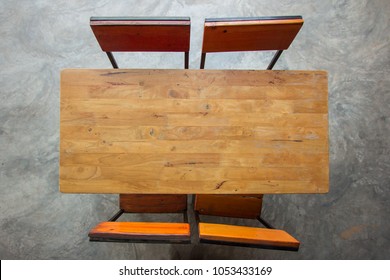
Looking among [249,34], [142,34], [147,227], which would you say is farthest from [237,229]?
[142,34]

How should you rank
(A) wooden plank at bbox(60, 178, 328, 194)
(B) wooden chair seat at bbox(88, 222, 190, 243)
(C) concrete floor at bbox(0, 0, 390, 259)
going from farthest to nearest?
(C) concrete floor at bbox(0, 0, 390, 259) → (A) wooden plank at bbox(60, 178, 328, 194) → (B) wooden chair seat at bbox(88, 222, 190, 243)

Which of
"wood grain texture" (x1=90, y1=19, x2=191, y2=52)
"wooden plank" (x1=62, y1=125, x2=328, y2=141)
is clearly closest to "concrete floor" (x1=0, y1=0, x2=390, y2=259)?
"wood grain texture" (x1=90, y1=19, x2=191, y2=52)

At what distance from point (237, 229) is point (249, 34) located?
3.15 ft

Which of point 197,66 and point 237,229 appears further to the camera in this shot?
point 197,66

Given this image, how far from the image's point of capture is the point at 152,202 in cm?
174

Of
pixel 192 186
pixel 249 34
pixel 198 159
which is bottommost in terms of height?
pixel 192 186

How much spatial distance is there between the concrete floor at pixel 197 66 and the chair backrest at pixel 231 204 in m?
0.53

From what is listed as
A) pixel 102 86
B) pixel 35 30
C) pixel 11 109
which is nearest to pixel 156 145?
pixel 102 86

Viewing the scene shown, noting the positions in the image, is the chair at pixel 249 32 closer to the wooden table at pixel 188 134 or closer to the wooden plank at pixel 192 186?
the wooden table at pixel 188 134

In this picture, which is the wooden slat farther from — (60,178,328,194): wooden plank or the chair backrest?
(60,178,328,194): wooden plank

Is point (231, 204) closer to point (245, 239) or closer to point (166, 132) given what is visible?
point (245, 239)

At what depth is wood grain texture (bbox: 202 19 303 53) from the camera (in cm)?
136

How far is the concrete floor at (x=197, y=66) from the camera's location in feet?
7.07
